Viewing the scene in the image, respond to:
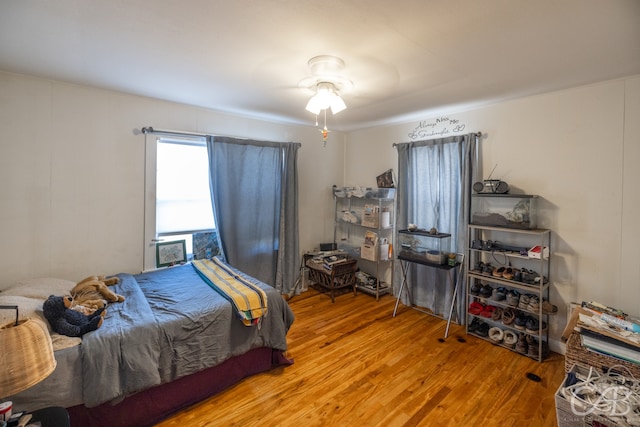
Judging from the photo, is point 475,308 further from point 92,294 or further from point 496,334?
point 92,294

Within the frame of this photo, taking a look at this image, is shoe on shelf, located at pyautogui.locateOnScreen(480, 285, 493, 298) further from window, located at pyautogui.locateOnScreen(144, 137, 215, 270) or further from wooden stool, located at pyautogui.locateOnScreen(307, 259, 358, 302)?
window, located at pyautogui.locateOnScreen(144, 137, 215, 270)

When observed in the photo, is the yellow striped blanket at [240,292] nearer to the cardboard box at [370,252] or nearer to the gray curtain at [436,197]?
the cardboard box at [370,252]

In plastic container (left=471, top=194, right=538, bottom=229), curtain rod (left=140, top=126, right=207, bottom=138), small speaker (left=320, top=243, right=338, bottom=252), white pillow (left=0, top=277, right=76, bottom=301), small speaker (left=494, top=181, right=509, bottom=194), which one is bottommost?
white pillow (left=0, top=277, right=76, bottom=301)

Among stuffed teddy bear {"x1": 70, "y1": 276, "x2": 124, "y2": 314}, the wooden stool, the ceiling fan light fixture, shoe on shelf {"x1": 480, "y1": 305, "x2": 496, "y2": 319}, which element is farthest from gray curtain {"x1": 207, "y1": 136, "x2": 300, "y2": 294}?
shoe on shelf {"x1": 480, "y1": 305, "x2": 496, "y2": 319}

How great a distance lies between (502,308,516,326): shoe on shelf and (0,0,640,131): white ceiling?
2.01m

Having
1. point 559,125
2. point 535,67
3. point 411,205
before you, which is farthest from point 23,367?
point 559,125

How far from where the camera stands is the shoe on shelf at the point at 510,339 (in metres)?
2.60

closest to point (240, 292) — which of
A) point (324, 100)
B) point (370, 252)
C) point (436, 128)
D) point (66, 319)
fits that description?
point (66, 319)

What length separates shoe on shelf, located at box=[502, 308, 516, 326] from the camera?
8.61ft

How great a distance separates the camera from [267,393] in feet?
6.72

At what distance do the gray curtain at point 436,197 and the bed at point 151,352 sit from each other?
189cm

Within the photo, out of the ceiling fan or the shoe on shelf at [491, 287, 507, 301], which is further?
the shoe on shelf at [491, 287, 507, 301]

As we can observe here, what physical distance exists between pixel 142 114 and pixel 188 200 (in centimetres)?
96

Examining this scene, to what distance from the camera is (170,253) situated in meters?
3.05
